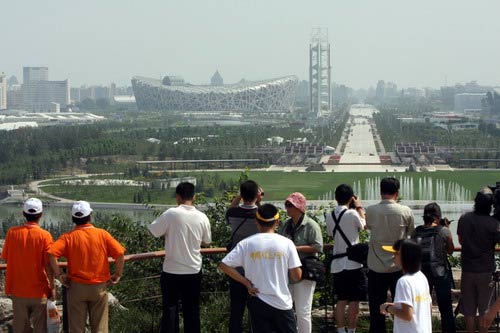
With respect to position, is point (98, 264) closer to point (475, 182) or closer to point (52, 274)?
point (52, 274)

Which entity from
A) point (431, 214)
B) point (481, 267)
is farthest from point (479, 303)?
point (431, 214)

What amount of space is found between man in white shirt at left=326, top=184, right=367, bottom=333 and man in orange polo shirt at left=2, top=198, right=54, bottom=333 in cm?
196

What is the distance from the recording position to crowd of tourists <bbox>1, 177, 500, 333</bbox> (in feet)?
16.9

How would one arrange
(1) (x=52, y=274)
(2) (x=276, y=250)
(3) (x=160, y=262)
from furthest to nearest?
(3) (x=160, y=262)
(1) (x=52, y=274)
(2) (x=276, y=250)

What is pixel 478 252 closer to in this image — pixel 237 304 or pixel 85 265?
pixel 237 304

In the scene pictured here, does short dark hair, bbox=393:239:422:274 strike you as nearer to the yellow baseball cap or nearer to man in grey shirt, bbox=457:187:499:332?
the yellow baseball cap

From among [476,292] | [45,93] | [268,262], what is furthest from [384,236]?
[45,93]

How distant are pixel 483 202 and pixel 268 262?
5.63 feet

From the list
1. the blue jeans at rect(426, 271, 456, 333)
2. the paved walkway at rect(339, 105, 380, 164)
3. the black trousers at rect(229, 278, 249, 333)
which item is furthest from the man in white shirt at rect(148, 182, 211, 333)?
the paved walkway at rect(339, 105, 380, 164)

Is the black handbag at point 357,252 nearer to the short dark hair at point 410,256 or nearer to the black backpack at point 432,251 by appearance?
the black backpack at point 432,251

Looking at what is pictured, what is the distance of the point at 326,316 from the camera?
21.4 feet

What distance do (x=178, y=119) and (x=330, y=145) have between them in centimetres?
3983

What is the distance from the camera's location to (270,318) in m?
5.17

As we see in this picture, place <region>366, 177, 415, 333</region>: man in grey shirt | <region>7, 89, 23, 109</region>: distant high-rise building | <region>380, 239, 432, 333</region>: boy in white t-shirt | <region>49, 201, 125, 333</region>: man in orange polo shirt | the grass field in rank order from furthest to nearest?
1. <region>7, 89, 23, 109</region>: distant high-rise building
2. the grass field
3. <region>366, 177, 415, 333</region>: man in grey shirt
4. <region>49, 201, 125, 333</region>: man in orange polo shirt
5. <region>380, 239, 432, 333</region>: boy in white t-shirt
